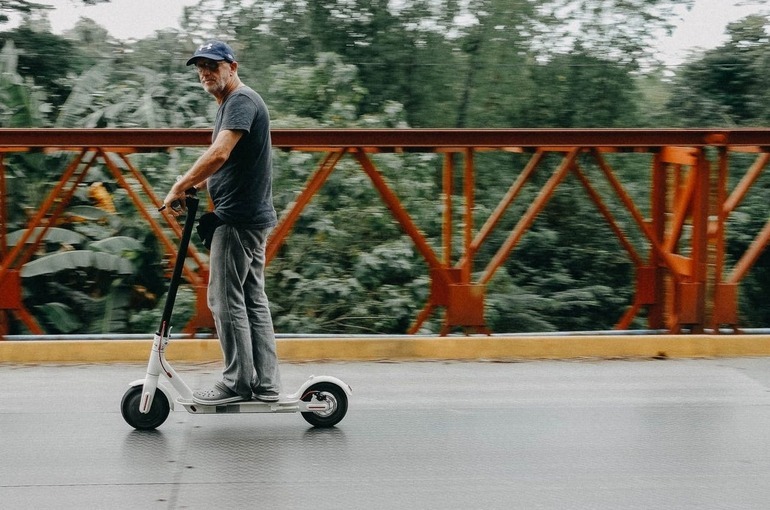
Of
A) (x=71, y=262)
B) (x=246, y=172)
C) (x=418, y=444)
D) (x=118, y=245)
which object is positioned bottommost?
(x=418, y=444)

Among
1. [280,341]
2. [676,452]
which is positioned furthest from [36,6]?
[676,452]

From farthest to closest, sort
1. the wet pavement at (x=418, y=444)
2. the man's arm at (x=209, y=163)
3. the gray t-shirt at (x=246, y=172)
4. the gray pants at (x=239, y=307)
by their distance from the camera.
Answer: the gray pants at (x=239, y=307) < the gray t-shirt at (x=246, y=172) < the man's arm at (x=209, y=163) < the wet pavement at (x=418, y=444)

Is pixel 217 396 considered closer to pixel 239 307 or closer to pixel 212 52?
pixel 239 307

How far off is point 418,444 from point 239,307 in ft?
3.74

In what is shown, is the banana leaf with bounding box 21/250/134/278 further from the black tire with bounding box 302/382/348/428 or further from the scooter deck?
the black tire with bounding box 302/382/348/428

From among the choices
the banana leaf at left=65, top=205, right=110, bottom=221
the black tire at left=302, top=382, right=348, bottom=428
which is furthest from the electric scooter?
the banana leaf at left=65, top=205, right=110, bottom=221

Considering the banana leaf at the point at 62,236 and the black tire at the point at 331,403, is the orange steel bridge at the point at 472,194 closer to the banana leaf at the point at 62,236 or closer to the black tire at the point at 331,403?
the banana leaf at the point at 62,236

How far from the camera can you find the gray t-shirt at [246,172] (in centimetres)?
509

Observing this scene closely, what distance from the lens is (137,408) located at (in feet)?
17.4

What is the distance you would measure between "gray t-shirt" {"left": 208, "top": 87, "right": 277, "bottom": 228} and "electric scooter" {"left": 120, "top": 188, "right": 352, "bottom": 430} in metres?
0.16

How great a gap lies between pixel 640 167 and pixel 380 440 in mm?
6658

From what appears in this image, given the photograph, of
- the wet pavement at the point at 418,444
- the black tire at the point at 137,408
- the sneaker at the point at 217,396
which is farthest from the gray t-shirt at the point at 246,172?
the wet pavement at the point at 418,444

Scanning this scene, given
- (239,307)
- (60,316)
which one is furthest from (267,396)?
(60,316)

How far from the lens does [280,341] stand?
23.3 ft
